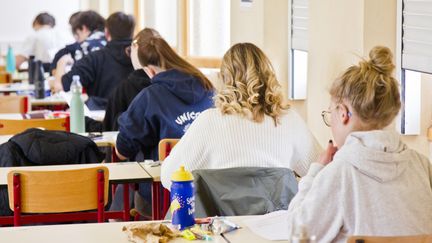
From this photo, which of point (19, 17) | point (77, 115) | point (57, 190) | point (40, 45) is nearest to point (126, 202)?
point (57, 190)

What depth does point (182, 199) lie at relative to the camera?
9.27ft

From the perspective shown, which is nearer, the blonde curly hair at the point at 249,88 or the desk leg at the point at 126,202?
the blonde curly hair at the point at 249,88

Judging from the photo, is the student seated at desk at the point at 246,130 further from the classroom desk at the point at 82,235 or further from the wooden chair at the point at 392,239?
the wooden chair at the point at 392,239

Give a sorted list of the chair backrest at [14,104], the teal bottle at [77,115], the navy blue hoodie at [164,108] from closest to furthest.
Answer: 1. the navy blue hoodie at [164,108]
2. the teal bottle at [77,115]
3. the chair backrest at [14,104]

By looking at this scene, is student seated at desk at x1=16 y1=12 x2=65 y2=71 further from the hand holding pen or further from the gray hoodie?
the gray hoodie

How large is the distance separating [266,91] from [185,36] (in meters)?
6.10

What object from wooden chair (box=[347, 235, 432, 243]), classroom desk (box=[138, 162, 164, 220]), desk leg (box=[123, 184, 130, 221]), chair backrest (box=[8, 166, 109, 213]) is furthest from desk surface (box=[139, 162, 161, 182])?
wooden chair (box=[347, 235, 432, 243])

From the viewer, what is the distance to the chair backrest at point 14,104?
22.8 feet

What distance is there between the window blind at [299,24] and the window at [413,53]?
5.11 feet

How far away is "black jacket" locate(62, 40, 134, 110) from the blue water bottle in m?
4.53

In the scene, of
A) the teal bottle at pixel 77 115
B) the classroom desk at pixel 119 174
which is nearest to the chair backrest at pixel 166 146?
the classroom desk at pixel 119 174

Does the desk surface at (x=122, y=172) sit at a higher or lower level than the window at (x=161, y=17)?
lower

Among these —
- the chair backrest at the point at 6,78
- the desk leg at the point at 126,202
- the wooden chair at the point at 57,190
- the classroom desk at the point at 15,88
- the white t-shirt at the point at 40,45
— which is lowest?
the desk leg at the point at 126,202

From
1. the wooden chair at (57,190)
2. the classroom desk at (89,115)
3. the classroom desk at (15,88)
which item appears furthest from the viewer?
the classroom desk at (15,88)
